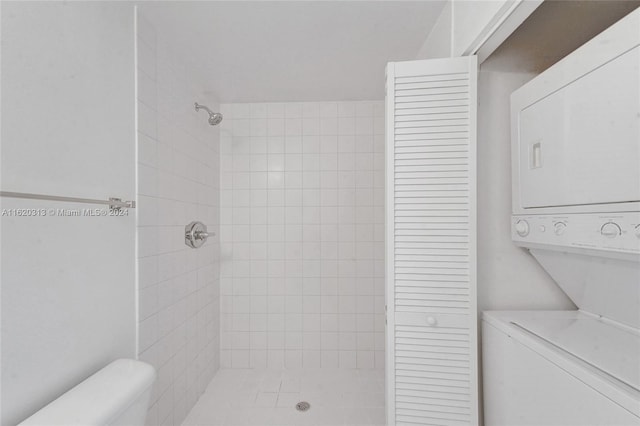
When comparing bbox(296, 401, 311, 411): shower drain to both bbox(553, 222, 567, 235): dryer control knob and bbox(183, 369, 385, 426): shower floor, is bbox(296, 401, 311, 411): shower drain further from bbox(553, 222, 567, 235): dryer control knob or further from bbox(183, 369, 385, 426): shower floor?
bbox(553, 222, 567, 235): dryer control knob

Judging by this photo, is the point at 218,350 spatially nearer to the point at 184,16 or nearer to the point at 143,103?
the point at 143,103

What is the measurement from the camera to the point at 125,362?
3.77 ft

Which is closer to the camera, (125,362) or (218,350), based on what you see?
(125,362)

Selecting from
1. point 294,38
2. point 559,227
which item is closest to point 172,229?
point 294,38

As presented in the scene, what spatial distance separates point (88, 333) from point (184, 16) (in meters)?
1.46

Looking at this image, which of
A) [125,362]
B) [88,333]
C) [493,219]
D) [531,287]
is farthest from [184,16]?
[531,287]

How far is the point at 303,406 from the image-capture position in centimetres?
206

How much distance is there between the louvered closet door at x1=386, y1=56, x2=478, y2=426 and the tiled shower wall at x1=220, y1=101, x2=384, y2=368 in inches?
50.7

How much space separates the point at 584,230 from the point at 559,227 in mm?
99

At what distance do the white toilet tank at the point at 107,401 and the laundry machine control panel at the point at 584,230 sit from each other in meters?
1.50

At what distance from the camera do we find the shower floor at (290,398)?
1.94 metres

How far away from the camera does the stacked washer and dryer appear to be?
0.79 meters

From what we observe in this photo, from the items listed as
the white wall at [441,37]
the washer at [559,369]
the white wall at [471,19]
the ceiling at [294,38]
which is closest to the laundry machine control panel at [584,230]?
the washer at [559,369]

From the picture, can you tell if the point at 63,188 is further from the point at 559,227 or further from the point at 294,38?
the point at 559,227
